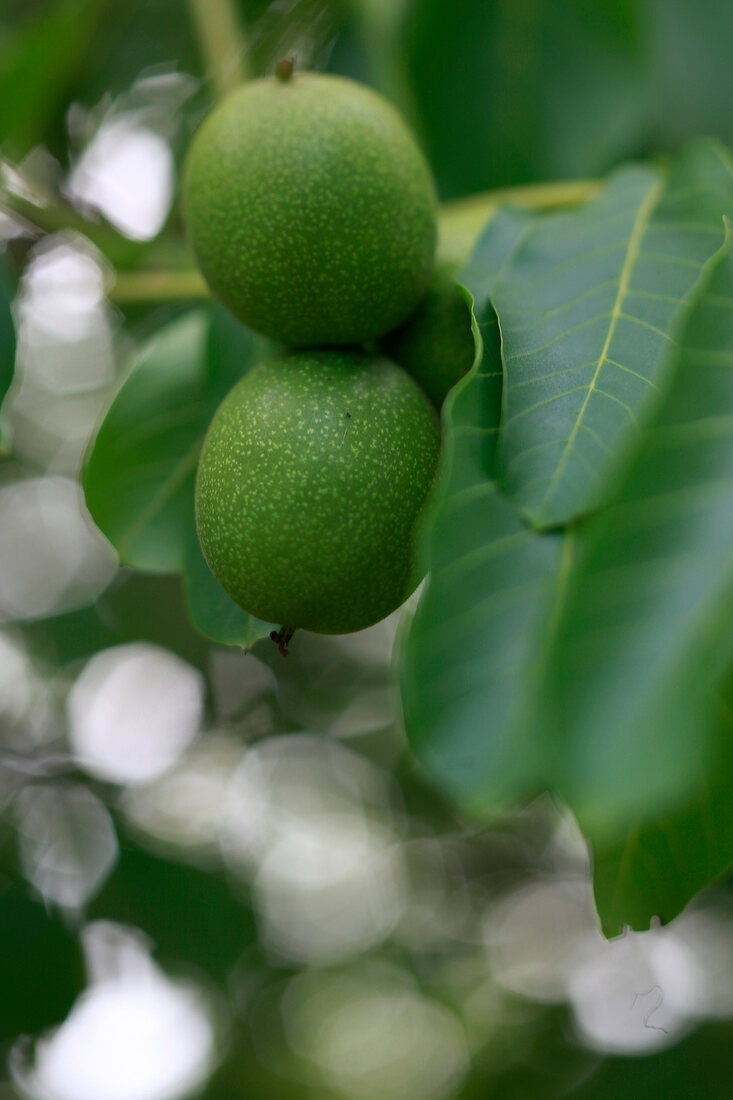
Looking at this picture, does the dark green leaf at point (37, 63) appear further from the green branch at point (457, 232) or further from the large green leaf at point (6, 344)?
the large green leaf at point (6, 344)

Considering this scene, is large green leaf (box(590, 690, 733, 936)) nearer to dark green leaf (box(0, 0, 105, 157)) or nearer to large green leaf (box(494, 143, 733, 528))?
large green leaf (box(494, 143, 733, 528))

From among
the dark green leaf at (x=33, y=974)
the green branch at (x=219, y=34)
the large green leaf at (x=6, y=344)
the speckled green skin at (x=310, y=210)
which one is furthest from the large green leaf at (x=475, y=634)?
the dark green leaf at (x=33, y=974)

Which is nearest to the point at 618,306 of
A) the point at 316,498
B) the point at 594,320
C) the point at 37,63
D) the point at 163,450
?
the point at 594,320

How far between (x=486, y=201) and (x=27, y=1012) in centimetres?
200

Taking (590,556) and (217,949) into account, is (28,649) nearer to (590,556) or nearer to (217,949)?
(217,949)

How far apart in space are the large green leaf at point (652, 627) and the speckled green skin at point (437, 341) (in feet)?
1.38

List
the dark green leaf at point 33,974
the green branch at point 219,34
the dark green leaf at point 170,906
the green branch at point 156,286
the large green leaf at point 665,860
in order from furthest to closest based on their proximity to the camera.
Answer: the dark green leaf at point 170,906, the dark green leaf at point 33,974, the green branch at point 219,34, the green branch at point 156,286, the large green leaf at point 665,860

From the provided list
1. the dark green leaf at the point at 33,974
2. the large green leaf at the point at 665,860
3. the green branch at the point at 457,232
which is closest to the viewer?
the large green leaf at the point at 665,860

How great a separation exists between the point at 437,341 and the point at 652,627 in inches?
21.4

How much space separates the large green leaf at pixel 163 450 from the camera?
3.95 feet

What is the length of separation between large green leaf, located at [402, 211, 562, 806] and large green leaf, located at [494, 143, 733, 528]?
3 cm

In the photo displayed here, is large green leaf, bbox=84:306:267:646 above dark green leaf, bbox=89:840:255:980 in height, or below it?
above

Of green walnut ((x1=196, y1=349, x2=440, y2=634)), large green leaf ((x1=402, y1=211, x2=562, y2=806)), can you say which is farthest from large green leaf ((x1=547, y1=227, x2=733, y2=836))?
green walnut ((x1=196, y1=349, x2=440, y2=634))

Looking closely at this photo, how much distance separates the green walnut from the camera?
0.84 meters
